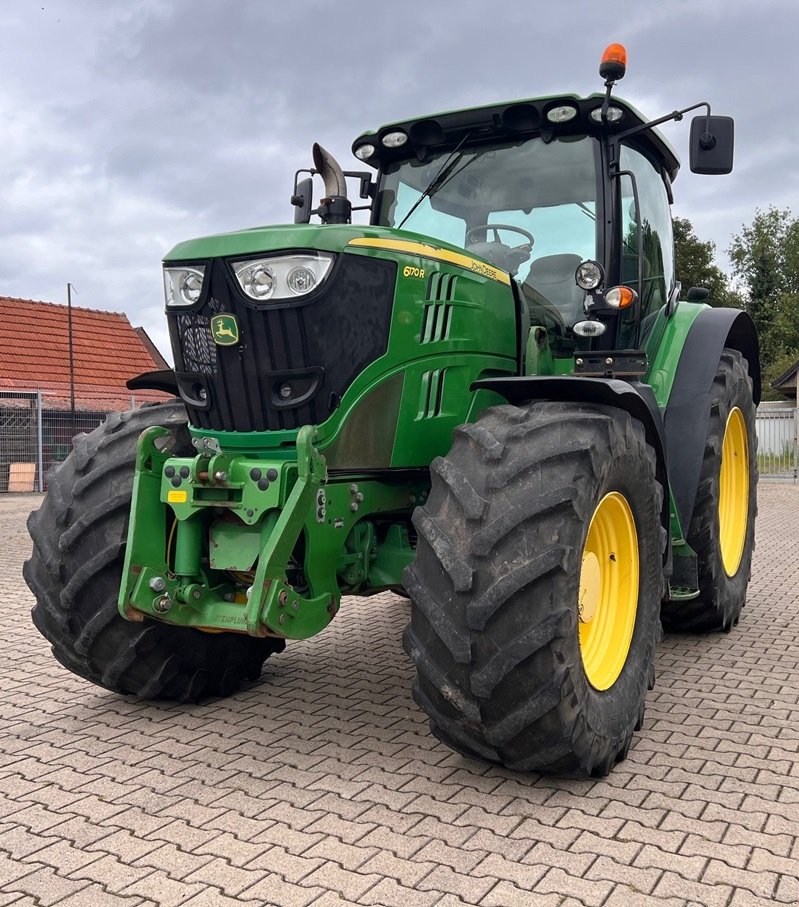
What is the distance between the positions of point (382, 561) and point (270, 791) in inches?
40.1

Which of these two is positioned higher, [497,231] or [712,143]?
[712,143]

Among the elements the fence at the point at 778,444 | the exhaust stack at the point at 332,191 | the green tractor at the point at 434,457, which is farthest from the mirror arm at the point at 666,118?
the fence at the point at 778,444

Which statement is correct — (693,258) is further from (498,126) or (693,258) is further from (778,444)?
(498,126)

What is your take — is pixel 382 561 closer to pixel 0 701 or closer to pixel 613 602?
pixel 613 602

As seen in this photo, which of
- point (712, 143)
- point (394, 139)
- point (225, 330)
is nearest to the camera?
point (225, 330)

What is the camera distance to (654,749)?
11.8 feet

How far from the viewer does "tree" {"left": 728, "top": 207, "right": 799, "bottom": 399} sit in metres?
43.2

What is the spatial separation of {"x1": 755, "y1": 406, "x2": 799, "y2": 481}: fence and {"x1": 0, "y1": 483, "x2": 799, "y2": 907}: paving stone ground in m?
17.0

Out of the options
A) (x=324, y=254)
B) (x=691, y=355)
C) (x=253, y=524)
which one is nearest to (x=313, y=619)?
(x=253, y=524)

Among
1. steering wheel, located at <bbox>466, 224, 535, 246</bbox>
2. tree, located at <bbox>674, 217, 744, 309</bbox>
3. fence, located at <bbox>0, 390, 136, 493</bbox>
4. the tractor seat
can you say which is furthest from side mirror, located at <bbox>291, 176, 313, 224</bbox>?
tree, located at <bbox>674, 217, 744, 309</bbox>

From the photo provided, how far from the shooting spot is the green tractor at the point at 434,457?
3047 mm

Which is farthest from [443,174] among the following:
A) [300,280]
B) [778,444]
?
[778,444]

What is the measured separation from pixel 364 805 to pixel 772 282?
49.4 metres

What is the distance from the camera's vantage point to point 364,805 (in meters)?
3.06
